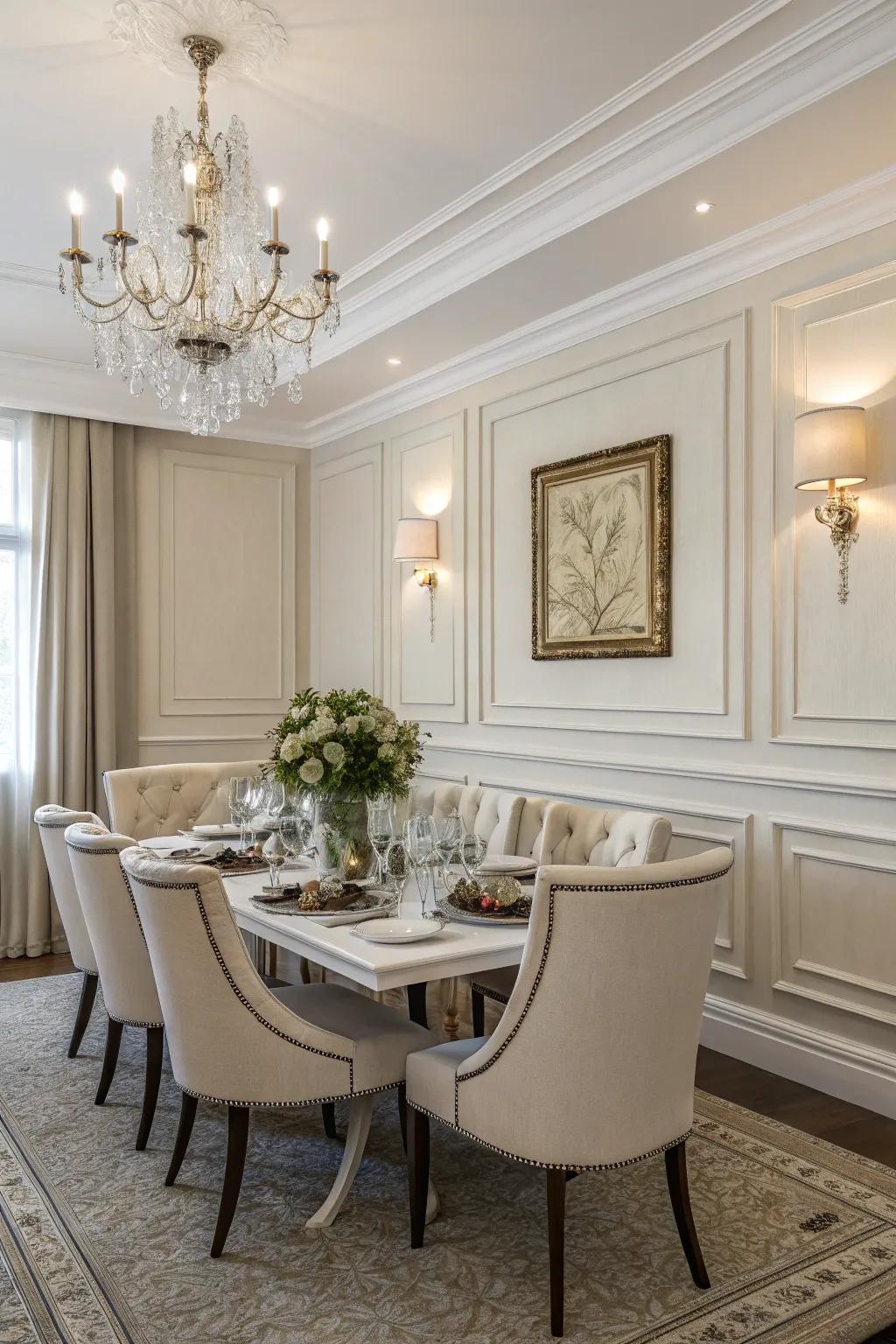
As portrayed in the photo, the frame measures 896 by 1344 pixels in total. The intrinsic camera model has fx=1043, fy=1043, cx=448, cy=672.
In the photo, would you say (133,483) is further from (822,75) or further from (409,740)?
(822,75)

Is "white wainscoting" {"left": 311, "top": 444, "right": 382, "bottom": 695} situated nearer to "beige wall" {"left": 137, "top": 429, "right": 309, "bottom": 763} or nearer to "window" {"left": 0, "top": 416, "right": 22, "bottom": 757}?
"beige wall" {"left": 137, "top": 429, "right": 309, "bottom": 763}

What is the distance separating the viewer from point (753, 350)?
3.53 metres

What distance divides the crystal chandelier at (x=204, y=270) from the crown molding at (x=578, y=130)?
709mm

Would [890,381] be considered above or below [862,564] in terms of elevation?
above

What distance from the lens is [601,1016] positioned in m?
1.95

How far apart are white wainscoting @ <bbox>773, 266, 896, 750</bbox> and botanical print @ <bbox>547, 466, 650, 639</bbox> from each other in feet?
2.12

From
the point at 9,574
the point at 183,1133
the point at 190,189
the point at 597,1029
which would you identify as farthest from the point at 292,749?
the point at 9,574

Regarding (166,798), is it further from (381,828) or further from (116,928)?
(381,828)

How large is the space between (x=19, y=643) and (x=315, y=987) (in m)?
3.22

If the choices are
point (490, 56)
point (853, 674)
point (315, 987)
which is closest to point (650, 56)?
point (490, 56)

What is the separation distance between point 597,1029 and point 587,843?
132 centimetres

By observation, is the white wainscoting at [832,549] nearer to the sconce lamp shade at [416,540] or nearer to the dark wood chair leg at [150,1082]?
the sconce lamp shade at [416,540]

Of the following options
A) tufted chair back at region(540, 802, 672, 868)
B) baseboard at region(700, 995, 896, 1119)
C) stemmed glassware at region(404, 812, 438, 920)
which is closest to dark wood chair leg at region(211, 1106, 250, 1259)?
stemmed glassware at region(404, 812, 438, 920)

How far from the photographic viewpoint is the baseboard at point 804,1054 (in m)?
3.12
